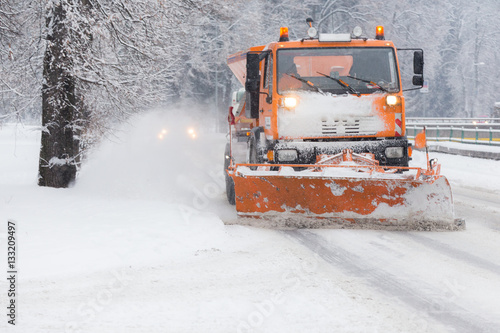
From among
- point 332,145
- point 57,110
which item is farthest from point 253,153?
point 57,110

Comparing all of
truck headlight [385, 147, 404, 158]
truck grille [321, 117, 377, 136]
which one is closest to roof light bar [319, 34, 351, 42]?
truck grille [321, 117, 377, 136]

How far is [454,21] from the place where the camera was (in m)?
64.8

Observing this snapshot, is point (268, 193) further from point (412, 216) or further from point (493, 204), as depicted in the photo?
point (493, 204)

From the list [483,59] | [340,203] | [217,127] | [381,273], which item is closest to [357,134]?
[340,203]

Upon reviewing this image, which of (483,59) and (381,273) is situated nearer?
(381,273)

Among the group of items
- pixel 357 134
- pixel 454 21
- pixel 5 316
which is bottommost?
pixel 5 316

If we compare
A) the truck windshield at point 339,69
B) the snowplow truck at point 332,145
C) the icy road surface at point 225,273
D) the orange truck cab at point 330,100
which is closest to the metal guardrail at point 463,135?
the truck windshield at point 339,69

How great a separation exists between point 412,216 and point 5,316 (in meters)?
5.01

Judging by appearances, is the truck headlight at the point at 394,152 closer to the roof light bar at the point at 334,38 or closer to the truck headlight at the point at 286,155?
the truck headlight at the point at 286,155

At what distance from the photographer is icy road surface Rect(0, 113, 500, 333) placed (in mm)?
4012

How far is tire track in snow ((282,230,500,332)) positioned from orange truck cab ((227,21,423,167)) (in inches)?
74.7

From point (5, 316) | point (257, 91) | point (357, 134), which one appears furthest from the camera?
point (257, 91)

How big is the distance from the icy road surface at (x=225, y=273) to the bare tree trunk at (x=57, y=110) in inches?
32.5

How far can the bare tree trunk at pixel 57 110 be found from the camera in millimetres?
9250
